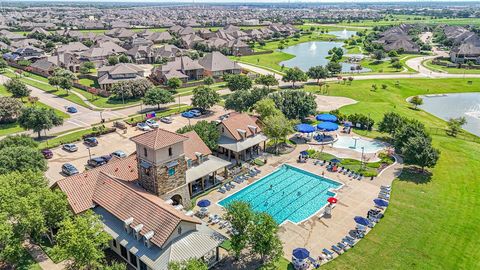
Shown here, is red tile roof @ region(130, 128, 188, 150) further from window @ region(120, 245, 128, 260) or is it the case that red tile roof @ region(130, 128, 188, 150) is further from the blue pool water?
the blue pool water

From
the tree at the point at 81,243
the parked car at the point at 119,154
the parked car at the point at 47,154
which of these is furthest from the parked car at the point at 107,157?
the tree at the point at 81,243

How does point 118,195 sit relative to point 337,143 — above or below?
above

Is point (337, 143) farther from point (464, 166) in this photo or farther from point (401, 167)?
point (464, 166)

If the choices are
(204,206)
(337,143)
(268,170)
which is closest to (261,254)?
(204,206)

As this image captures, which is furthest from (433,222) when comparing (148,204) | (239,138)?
(148,204)

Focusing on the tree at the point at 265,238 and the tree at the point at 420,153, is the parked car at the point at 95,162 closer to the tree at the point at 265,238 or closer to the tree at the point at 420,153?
the tree at the point at 265,238

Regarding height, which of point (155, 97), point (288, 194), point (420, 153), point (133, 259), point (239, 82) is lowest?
point (288, 194)

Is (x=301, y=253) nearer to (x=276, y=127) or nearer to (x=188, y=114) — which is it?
(x=276, y=127)
